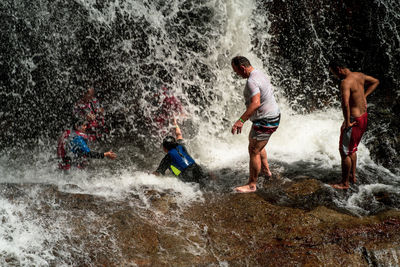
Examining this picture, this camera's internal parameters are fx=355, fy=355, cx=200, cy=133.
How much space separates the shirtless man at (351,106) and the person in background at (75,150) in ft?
10.5

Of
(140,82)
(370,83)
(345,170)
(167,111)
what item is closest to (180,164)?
(167,111)

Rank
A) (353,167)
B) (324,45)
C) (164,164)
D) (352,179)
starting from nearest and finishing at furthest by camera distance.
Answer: (353,167), (352,179), (164,164), (324,45)

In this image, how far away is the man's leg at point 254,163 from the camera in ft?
15.1

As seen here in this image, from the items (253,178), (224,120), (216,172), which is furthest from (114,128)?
(253,178)

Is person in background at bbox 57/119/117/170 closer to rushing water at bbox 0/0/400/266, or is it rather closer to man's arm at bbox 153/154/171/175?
rushing water at bbox 0/0/400/266

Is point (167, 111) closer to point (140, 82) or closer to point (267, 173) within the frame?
point (140, 82)

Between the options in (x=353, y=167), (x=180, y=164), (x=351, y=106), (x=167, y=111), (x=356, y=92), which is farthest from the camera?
(x=167, y=111)

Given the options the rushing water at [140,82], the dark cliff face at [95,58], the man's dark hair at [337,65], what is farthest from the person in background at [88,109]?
the man's dark hair at [337,65]

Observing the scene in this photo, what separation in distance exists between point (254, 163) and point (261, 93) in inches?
37.8

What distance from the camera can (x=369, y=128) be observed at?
23.7ft

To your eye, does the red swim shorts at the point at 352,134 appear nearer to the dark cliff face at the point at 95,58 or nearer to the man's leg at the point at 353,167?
the man's leg at the point at 353,167

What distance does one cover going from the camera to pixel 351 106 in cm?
447

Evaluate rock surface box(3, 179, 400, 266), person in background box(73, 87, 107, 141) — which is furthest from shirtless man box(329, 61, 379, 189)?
person in background box(73, 87, 107, 141)

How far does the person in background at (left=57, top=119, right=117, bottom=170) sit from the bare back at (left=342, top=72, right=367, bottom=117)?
3.31 m
